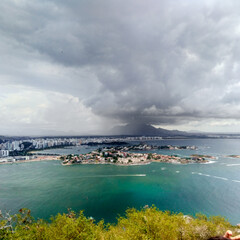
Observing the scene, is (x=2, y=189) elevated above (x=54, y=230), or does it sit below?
below

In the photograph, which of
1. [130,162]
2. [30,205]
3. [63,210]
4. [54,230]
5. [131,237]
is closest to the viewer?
[131,237]

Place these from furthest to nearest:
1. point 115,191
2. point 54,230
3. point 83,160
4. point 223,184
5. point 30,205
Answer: point 83,160
point 223,184
point 115,191
point 30,205
point 54,230

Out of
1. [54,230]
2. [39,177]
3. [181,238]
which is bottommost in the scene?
[39,177]

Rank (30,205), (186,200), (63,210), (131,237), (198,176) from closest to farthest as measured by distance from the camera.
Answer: (131,237) < (63,210) < (30,205) < (186,200) < (198,176)

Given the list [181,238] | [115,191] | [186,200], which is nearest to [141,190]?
[115,191]

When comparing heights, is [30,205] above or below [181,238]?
below

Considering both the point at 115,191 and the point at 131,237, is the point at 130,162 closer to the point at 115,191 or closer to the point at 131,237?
the point at 115,191

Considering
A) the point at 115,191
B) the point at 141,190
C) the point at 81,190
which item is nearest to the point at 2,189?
the point at 81,190

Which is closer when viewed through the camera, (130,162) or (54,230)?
(54,230)

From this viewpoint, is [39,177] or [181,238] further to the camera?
[39,177]
